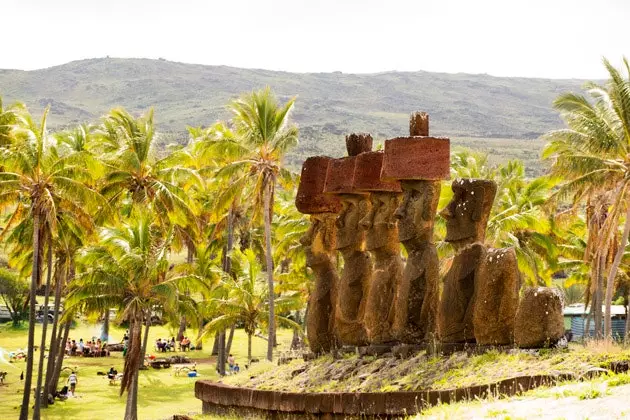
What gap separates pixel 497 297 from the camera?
44.5 feet

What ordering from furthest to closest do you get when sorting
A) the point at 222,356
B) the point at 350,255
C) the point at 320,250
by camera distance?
the point at 222,356, the point at 320,250, the point at 350,255

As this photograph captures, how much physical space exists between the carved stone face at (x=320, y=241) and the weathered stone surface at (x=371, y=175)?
182cm

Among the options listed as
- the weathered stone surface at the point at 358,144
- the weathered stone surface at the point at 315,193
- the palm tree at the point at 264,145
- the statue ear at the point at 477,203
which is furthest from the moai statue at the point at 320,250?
the palm tree at the point at 264,145

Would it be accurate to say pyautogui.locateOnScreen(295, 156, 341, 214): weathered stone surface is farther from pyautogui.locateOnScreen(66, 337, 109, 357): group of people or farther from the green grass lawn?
pyautogui.locateOnScreen(66, 337, 109, 357): group of people

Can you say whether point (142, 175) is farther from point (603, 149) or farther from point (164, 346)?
point (164, 346)

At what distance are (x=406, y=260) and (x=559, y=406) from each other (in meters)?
7.06

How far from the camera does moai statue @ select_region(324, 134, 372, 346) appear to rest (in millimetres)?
17500

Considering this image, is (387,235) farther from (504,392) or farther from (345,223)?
(504,392)

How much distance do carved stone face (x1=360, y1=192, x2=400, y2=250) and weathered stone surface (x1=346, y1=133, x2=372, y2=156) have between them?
1658 millimetres

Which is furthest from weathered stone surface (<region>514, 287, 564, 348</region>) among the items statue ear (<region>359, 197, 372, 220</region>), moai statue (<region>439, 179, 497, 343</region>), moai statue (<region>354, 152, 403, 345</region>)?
statue ear (<region>359, 197, 372, 220</region>)

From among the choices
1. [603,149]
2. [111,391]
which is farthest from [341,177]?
[111,391]

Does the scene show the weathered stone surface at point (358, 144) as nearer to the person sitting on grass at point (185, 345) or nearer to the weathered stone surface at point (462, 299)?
the weathered stone surface at point (462, 299)

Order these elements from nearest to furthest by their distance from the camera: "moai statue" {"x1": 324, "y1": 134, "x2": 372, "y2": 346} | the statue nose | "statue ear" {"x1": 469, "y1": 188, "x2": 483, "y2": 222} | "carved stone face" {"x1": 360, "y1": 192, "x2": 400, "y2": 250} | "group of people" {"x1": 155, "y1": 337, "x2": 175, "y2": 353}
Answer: "statue ear" {"x1": 469, "y1": 188, "x2": 483, "y2": 222} → the statue nose → "carved stone face" {"x1": 360, "y1": 192, "x2": 400, "y2": 250} → "moai statue" {"x1": 324, "y1": 134, "x2": 372, "y2": 346} → "group of people" {"x1": 155, "y1": 337, "x2": 175, "y2": 353}

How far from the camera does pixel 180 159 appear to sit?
3422 cm
